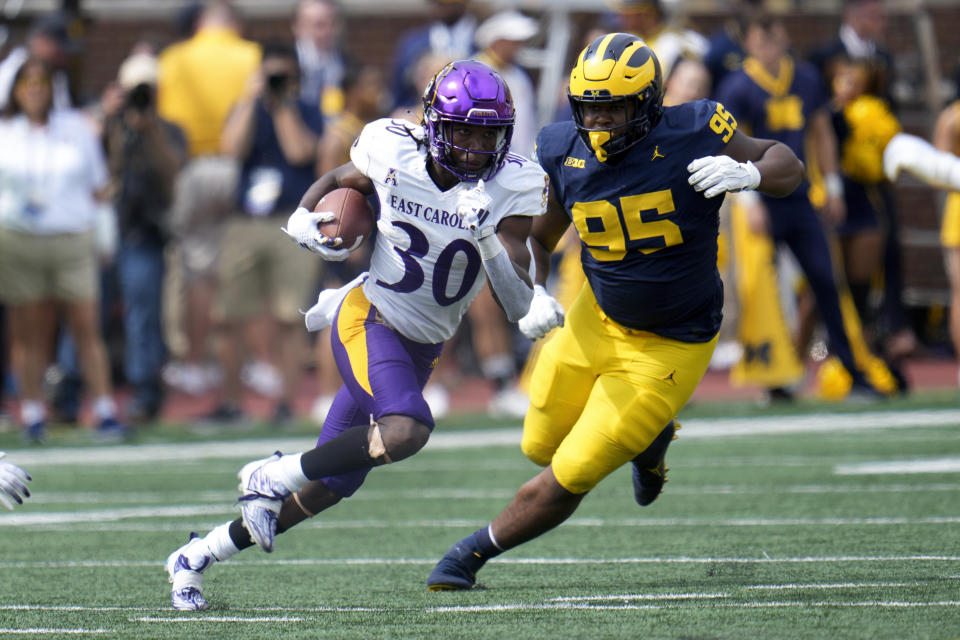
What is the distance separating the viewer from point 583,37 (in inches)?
492

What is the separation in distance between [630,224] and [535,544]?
1.54 metres

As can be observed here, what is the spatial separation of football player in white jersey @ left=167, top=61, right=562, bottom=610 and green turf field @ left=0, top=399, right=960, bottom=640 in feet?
1.09

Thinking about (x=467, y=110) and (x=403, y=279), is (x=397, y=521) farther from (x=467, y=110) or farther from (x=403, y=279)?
(x=467, y=110)

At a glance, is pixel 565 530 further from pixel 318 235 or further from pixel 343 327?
pixel 318 235

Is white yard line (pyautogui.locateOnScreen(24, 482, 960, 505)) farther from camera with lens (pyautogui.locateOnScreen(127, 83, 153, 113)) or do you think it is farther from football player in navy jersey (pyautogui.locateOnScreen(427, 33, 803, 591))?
camera with lens (pyautogui.locateOnScreen(127, 83, 153, 113))

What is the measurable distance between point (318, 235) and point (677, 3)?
7187mm

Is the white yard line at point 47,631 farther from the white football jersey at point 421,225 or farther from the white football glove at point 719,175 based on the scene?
the white football glove at point 719,175

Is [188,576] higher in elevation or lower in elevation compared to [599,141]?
lower

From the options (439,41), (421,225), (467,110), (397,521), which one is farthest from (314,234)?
(439,41)

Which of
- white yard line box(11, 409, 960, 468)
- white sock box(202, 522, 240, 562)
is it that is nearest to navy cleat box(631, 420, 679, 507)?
white sock box(202, 522, 240, 562)

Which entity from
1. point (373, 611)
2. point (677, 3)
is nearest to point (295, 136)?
point (677, 3)

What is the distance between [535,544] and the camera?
599 cm

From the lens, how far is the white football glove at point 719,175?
477 centimetres

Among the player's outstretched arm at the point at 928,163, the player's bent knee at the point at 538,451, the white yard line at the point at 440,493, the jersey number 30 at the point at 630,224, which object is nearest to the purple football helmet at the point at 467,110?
the jersey number 30 at the point at 630,224
